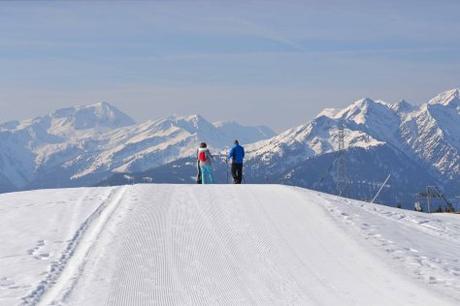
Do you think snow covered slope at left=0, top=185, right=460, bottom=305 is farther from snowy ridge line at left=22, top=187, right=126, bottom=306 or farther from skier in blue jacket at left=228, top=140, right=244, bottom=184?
skier in blue jacket at left=228, top=140, right=244, bottom=184

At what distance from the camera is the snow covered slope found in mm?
15031

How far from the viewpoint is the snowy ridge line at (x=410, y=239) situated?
17.2 meters

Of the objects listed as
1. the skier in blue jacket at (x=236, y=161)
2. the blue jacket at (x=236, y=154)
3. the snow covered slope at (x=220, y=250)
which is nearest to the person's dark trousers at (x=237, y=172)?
the skier in blue jacket at (x=236, y=161)

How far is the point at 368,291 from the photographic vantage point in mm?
15602

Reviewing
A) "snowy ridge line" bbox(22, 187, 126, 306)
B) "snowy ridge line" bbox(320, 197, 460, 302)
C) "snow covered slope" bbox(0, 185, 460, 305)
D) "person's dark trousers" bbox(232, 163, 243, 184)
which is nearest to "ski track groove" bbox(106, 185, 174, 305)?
"snow covered slope" bbox(0, 185, 460, 305)

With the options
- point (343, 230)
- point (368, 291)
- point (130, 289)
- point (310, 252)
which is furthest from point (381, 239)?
point (130, 289)

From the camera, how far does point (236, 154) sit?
1406 inches

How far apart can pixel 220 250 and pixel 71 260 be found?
337 cm

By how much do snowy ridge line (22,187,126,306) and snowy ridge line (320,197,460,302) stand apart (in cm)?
680

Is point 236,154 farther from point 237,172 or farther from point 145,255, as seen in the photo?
point 145,255

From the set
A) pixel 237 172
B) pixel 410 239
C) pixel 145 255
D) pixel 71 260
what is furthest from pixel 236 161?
pixel 71 260

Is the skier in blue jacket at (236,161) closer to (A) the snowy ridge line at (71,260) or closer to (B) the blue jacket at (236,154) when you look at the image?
(B) the blue jacket at (236,154)

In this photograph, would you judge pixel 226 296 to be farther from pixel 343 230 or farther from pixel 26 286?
pixel 343 230

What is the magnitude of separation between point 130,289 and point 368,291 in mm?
Answer: 4556
